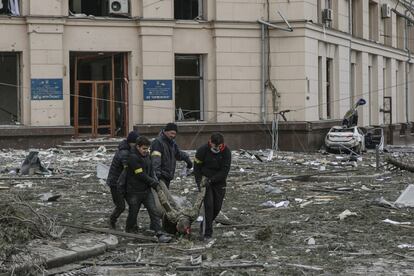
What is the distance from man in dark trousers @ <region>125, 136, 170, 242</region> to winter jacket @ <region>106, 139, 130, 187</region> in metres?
0.30

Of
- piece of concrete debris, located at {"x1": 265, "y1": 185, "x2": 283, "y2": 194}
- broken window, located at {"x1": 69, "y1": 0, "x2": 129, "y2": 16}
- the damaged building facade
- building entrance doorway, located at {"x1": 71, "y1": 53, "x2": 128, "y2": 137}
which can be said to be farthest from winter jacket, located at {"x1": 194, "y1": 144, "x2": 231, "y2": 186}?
broken window, located at {"x1": 69, "y1": 0, "x2": 129, "y2": 16}

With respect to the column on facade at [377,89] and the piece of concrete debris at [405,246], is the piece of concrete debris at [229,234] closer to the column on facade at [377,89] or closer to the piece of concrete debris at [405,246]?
the piece of concrete debris at [405,246]

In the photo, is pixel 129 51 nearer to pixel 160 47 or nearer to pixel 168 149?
pixel 160 47

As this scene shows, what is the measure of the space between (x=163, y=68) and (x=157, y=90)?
929 mm

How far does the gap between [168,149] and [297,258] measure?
2998 mm

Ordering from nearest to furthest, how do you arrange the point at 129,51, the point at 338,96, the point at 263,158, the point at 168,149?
the point at 168,149
the point at 263,158
the point at 129,51
the point at 338,96

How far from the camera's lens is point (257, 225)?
11.4 metres

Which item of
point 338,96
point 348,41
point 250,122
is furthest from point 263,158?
point 348,41

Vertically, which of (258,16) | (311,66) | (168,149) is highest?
(258,16)

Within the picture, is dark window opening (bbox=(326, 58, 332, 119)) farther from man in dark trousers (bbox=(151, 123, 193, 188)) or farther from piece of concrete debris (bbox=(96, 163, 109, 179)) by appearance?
man in dark trousers (bbox=(151, 123, 193, 188))

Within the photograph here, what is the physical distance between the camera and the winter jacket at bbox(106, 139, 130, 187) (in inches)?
409

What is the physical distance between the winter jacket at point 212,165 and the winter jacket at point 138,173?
723 mm

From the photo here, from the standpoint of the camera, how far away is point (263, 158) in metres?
24.9

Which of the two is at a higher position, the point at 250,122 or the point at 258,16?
the point at 258,16
